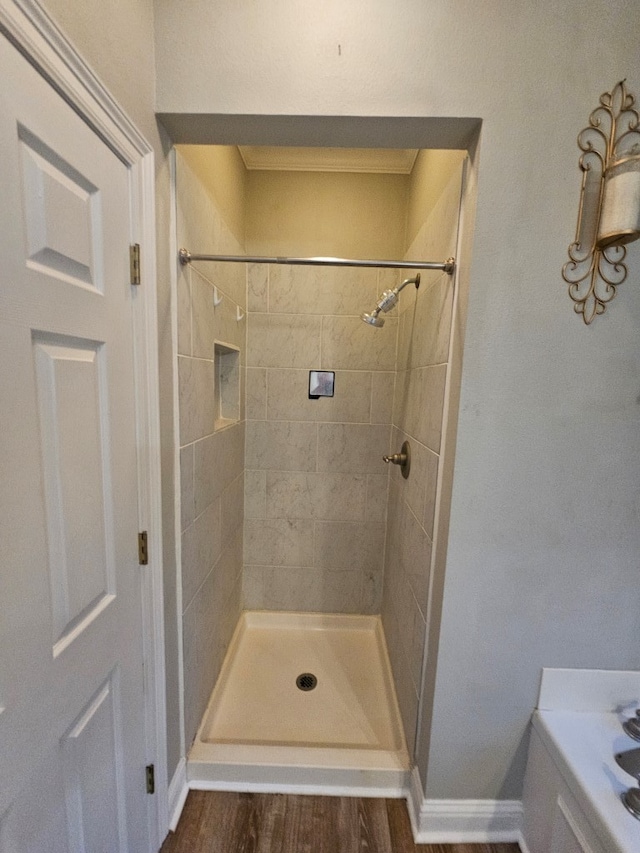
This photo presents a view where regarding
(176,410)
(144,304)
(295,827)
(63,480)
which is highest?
(144,304)

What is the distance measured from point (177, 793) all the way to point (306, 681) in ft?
2.39

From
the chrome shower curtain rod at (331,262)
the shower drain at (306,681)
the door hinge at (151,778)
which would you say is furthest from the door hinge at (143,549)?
the shower drain at (306,681)

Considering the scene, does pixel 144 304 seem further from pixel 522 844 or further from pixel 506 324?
pixel 522 844

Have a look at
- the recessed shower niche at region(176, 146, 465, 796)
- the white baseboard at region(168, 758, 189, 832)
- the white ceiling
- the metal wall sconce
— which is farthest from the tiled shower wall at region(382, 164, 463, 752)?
the white baseboard at region(168, 758, 189, 832)

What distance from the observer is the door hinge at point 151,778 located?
1.05 m

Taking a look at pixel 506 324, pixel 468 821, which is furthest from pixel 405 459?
pixel 468 821

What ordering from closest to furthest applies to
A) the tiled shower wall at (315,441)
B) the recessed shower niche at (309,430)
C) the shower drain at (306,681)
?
the recessed shower niche at (309,430) → the shower drain at (306,681) → the tiled shower wall at (315,441)

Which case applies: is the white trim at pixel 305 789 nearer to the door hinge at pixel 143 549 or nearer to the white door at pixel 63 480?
the white door at pixel 63 480

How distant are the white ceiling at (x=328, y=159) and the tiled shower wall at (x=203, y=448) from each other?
0.48 metres

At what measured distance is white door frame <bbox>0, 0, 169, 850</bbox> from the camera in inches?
23.1

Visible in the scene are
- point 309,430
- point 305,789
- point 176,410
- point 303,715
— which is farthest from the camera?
point 309,430

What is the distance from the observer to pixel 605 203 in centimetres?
91

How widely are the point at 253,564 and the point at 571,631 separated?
1659mm

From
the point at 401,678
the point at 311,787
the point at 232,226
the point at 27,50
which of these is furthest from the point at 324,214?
the point at 311,787
